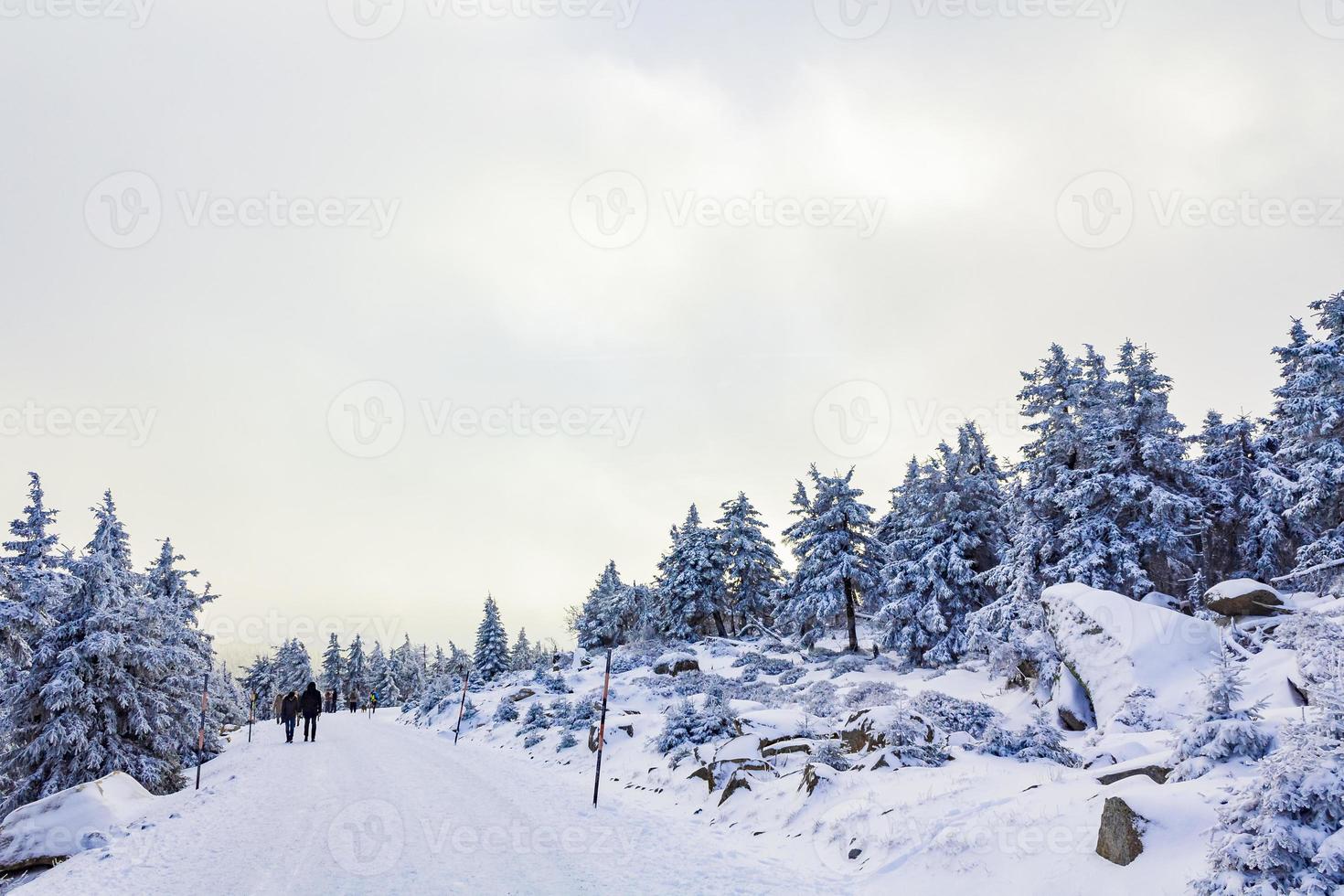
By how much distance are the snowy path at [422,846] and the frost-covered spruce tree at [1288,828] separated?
433 cm

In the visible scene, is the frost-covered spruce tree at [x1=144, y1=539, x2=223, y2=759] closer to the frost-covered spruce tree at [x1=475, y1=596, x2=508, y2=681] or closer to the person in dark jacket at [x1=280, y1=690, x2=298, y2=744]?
the person in dark jacket at [x1=280, y1=690, x2=298, y2=744]

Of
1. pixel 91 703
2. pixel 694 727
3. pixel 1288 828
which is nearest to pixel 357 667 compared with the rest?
pixel 91 703

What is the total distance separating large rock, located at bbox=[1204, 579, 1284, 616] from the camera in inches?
644

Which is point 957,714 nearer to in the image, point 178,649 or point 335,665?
point 178,649

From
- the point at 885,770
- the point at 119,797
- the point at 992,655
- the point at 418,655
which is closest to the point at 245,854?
the point at 119,797

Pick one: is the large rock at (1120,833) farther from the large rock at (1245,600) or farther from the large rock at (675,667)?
the large rock at (675,667)

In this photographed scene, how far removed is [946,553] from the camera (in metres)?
29.6

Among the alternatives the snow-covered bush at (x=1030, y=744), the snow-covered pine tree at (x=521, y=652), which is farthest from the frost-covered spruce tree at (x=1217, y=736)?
the snow-covered pine tree at (x=521, y=652)

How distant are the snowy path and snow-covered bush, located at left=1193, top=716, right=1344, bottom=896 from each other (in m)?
4.33

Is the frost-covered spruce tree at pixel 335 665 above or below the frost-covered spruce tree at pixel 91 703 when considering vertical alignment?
below

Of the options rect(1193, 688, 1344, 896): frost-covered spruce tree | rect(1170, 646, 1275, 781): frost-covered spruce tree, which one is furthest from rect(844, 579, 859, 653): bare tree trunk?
rect(1193, 688, 1344, 896): frost-covered spruce tree

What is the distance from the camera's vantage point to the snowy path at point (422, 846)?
7363mm

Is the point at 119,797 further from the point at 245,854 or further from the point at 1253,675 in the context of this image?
the point at 1253,675

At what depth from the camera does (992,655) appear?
18.9 meters
